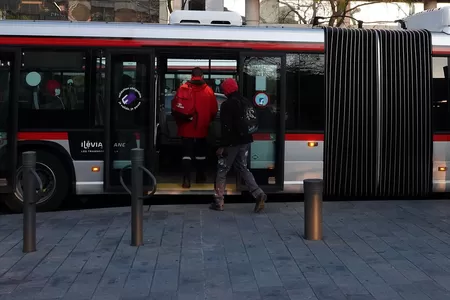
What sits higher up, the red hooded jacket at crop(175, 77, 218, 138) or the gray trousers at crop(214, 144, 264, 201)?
the red hooded jacket at crop(175, 77, 218, 138)

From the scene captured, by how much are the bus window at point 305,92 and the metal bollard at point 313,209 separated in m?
2.44

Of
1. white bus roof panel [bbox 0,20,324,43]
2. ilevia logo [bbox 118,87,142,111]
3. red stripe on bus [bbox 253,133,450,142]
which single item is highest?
white bus roof panel [bbox 0,20,324,43]

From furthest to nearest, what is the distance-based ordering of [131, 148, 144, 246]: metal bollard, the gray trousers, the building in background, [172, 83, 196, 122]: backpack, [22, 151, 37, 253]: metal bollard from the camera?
1. the building in background
2. [172, 83, 196, 122]: backpack
3. the gray trousers
4. [131, 148, 144, 246]: metal bollard
5. [22, 151, 37, 253]: metal bollard

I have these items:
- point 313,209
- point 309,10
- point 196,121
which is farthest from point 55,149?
point 309,10

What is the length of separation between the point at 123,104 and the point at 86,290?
4.25 metres

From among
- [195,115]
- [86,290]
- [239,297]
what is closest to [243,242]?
[239,297]

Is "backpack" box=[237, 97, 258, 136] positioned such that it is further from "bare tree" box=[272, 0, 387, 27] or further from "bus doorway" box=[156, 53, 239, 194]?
"bare tree" box=[272, 0, 387, 27]

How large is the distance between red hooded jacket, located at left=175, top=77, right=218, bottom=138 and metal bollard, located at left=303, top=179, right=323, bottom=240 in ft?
9.37

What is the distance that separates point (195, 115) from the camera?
8945 millimetres

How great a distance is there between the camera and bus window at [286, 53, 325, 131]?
8930mm

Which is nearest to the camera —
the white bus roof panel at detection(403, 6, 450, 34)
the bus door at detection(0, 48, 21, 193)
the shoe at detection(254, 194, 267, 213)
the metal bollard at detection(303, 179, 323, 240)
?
the metal bollard at detection(303, 179, 323, 240)

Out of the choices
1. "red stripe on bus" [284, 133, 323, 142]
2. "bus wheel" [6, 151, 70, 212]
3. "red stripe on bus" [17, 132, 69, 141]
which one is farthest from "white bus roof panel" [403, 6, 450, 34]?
"bus wheel" [6, 151, 70, 212]

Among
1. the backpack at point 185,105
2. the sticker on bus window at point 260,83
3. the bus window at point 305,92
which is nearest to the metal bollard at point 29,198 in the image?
the backpack at point 185,105

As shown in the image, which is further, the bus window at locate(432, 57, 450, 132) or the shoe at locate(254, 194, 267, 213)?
the bus window at locate(432, 57, 450, 132)
